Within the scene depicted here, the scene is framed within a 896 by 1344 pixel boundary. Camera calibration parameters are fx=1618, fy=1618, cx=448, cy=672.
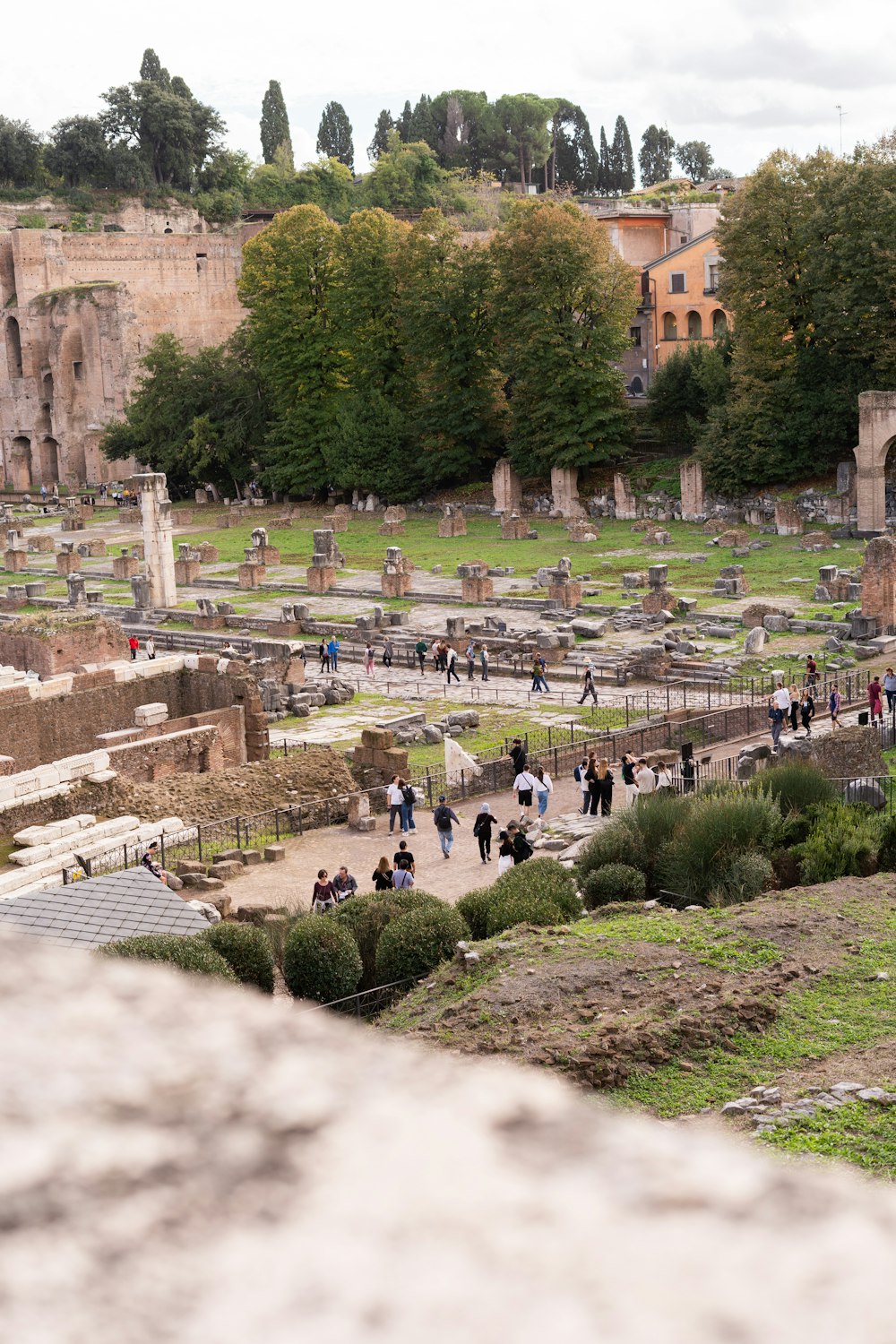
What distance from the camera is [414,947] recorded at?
43.1ft

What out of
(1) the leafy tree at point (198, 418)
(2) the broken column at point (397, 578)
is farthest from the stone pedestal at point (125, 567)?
(1) the leafy tree at point (198, 418)

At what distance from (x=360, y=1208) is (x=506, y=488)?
168 feet

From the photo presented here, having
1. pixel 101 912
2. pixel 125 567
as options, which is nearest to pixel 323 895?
pixel 101 912

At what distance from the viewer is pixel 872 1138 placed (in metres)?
8.48

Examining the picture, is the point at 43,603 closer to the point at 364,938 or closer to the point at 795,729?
the point at 795,729

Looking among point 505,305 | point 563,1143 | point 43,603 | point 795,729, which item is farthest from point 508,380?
point 563,1143

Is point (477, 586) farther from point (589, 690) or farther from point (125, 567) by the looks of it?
point (125, 567)

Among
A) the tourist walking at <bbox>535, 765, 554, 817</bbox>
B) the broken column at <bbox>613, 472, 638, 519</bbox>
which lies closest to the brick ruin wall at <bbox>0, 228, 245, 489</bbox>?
the broken column at <bbox>613, 472, 638, 519</bbox>

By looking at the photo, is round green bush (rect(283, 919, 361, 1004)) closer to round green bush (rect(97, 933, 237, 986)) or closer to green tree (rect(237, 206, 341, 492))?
round green bush (rect(97, 933, 237, 986))

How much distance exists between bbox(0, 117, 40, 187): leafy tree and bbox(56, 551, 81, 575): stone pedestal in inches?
2014

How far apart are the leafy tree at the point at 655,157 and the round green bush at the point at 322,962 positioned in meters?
108

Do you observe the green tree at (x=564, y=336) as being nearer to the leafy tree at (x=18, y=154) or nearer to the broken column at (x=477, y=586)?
the broken column at (x=477, y=586)

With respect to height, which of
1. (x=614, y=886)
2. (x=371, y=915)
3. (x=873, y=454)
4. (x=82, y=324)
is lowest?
(x=614, y=886)

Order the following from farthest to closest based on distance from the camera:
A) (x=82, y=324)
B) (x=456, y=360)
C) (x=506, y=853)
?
(x=82, y=324) < (x=456, y=360) < (x=506, y=853)
